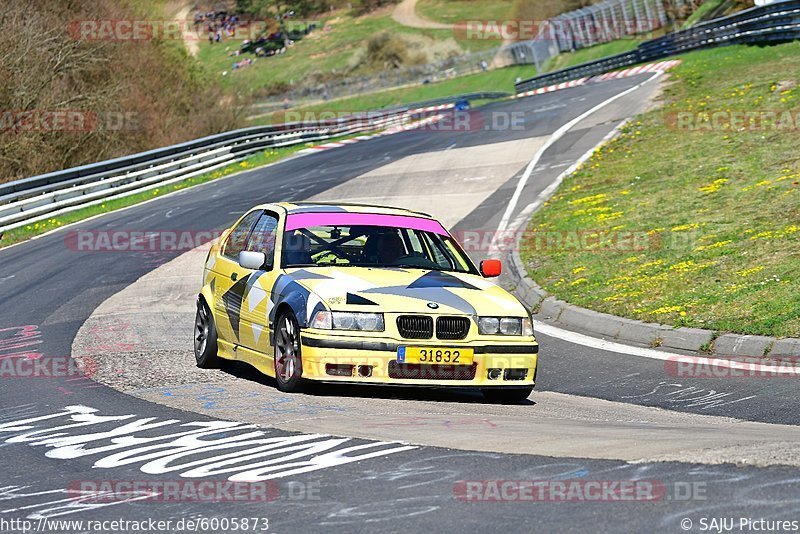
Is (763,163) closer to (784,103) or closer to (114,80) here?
(784,103)

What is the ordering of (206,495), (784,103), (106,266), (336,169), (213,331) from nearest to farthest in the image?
(206,495), (213,331), (106,266), (784,103), (336,169)

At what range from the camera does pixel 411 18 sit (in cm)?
12131

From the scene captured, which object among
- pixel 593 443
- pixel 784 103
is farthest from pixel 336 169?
pixel 593 443

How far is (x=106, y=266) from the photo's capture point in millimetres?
20469

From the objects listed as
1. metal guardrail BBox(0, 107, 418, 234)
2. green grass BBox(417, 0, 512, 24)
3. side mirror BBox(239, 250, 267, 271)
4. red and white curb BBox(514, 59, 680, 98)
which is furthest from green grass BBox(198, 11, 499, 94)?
side mirror BBox(239, 250, 267, 271)

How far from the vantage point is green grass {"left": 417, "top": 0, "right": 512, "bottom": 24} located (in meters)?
119

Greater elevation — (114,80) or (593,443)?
(114,80)

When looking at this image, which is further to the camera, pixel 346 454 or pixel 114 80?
pixel 114 80

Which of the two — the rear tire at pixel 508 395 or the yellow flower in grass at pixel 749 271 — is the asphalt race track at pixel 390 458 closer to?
the rear tire at pixel 508 395

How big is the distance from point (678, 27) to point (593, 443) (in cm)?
6992

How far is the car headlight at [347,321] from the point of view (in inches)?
368

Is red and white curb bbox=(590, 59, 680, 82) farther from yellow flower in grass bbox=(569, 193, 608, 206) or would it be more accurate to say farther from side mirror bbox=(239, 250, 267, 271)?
side mirror bbox=(239, 250, 267, 271)

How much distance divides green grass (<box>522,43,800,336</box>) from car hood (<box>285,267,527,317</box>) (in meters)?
3.29

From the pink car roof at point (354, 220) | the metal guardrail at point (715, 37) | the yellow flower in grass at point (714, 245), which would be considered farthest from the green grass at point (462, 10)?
the pink car roof at point (354, 220)
